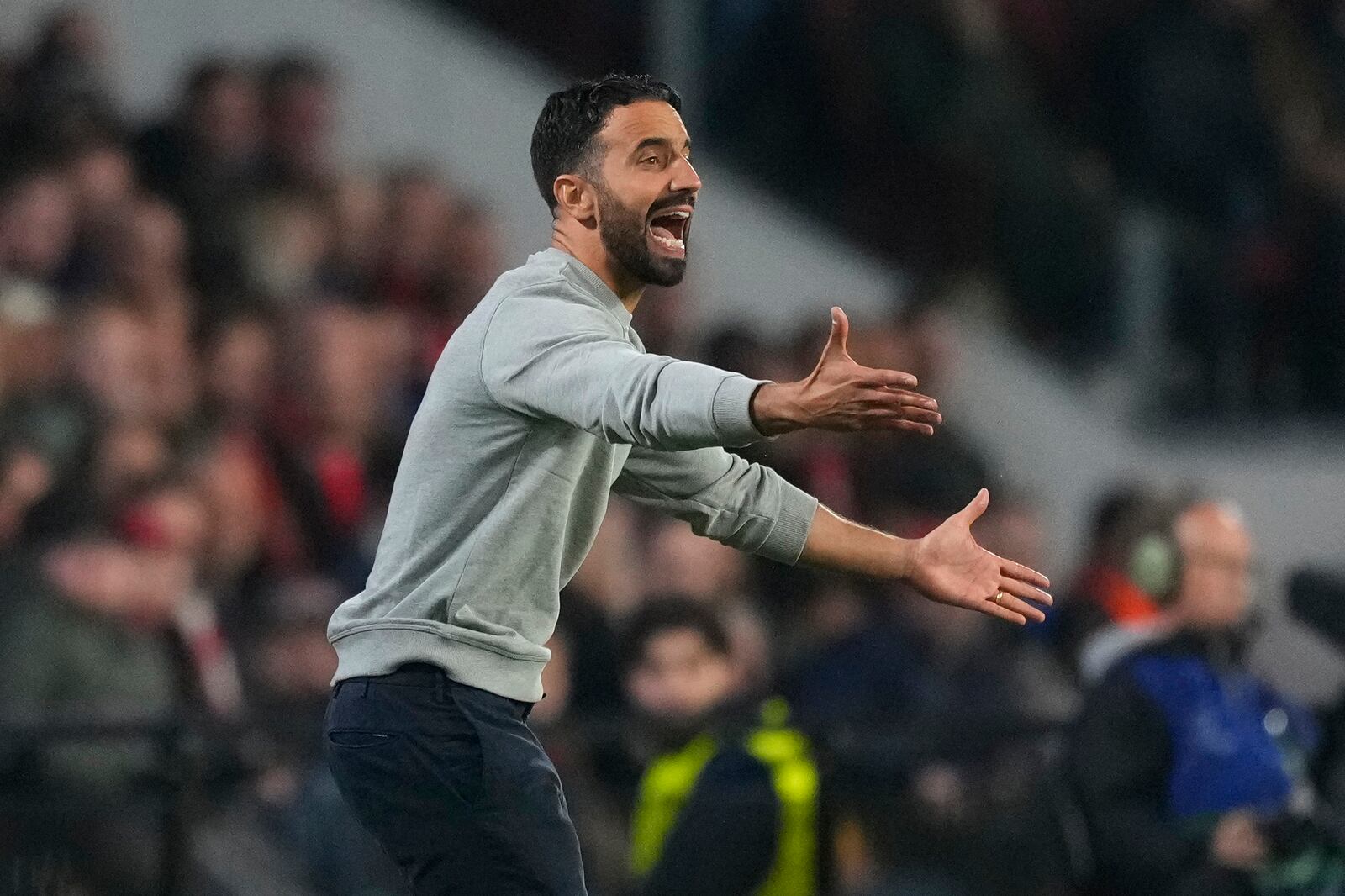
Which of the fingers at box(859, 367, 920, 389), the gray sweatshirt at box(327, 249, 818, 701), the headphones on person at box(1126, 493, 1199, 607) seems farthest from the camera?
the headphones on person at box(1126, 493, 1199, 607)

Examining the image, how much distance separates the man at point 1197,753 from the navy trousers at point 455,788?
2.82 metres

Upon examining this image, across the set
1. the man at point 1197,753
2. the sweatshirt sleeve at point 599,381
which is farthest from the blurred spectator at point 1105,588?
the sweatshirt sleeve at point 599,381

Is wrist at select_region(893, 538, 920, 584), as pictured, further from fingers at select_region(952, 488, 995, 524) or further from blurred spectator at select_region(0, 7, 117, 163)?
blurred spectator at select_region(0, 7, 117, 163)

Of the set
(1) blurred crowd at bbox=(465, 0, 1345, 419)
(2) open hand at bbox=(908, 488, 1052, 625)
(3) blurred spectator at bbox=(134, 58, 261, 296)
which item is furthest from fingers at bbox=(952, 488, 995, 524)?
(1) blurred crowd at bbox=(465, 0, 1345, 419)

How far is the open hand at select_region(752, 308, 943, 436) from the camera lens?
301 centimetres

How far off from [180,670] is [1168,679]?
2.54m

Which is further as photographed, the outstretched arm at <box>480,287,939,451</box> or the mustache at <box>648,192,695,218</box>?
the mustache at <box>648,192,695,218</box>

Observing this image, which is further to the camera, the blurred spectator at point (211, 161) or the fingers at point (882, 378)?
the blurred spectator at point (211, 161)

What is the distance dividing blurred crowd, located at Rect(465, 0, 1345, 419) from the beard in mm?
5635

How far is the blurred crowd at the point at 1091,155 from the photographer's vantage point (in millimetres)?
8984

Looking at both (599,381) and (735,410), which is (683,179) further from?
(735,410)

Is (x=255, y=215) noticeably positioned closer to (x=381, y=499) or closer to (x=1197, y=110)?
(x=381, y=499)

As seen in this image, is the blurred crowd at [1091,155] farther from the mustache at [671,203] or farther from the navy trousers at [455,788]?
the navy trousers at [455,788]

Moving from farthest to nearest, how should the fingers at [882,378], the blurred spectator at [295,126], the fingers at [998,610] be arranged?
the blurred spectator at [295,126], the fingers at [998,610], the fingers at [882,378]
